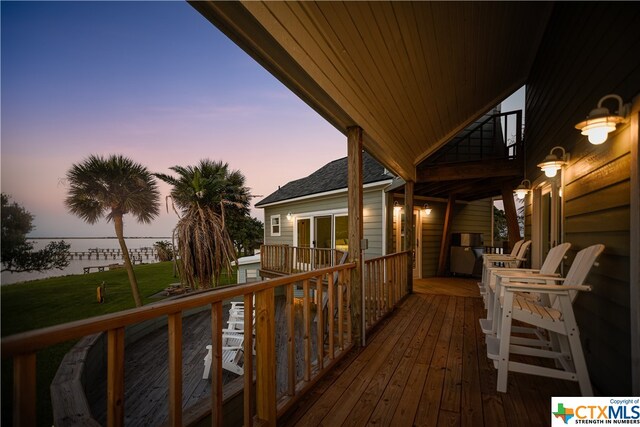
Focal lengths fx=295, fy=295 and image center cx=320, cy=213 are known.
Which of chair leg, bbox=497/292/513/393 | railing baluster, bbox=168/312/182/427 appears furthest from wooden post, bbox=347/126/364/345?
railing baluster, bbox=168/312/182/427

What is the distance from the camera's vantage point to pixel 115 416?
1029 millimetres

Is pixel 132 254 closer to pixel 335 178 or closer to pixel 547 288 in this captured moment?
pixel 335 178

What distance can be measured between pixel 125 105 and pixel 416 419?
7.90 metres

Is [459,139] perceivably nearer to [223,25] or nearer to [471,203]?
[471,203]

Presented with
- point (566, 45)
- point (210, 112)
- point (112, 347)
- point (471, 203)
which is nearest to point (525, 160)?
point (566, 45)

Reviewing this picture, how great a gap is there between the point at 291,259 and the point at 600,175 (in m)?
7.61

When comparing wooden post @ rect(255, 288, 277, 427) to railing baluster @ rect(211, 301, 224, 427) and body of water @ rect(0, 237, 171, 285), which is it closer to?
railing baluster @ rect(211, 301, 224, 427)

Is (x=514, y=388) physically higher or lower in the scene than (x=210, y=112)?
lower

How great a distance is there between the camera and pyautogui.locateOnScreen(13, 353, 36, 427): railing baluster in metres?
0.75

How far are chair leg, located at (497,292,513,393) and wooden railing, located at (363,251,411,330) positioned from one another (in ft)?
5.08

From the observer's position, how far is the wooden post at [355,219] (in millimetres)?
3211

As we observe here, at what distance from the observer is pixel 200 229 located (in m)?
7.45

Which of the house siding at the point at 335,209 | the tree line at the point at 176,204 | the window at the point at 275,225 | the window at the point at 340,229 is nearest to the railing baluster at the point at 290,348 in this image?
the house siding at the point at 335,209

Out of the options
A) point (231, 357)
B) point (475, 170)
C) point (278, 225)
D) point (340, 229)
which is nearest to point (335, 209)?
point (340, 229)
